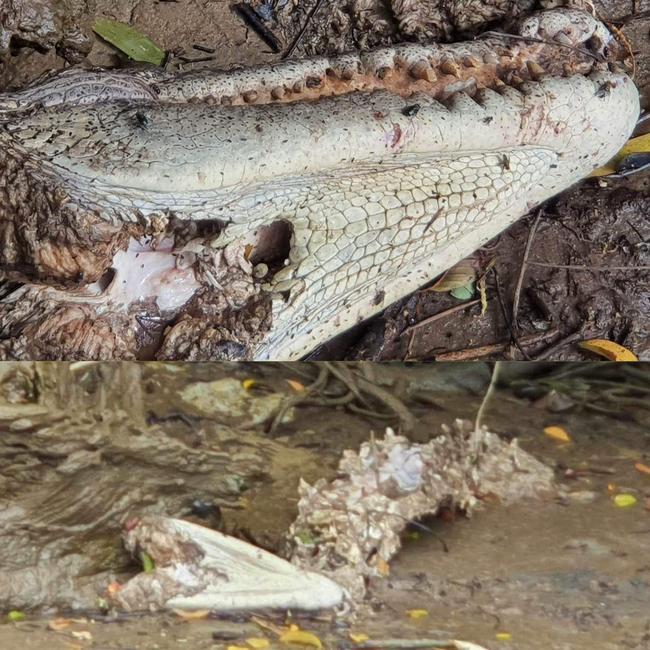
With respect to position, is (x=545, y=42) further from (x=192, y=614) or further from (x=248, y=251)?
(x=192, y=614)

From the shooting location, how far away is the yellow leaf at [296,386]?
1468 mm

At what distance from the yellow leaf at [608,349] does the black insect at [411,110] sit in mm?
698

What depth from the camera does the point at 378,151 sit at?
173 cm

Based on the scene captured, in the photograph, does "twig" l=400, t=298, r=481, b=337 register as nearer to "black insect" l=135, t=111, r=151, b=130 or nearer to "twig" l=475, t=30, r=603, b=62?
"twig" l=475, t=30, r=603, b=62

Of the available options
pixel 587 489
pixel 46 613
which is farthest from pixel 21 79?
pixel 587 489

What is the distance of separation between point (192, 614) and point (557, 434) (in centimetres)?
70

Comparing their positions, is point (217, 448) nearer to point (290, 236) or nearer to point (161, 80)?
point (290, 236)

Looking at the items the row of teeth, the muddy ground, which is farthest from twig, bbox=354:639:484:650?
the row of teeth

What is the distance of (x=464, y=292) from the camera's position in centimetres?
202

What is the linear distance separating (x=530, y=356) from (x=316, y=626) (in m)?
0.93

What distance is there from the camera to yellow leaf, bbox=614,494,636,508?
1358mm

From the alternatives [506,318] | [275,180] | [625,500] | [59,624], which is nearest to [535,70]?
[506,318]

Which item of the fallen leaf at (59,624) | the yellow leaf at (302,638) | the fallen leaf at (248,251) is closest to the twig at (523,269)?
the fallen leaf at (248,251)

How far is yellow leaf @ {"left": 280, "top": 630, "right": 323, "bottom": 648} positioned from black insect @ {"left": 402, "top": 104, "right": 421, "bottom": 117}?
3.53 ft
